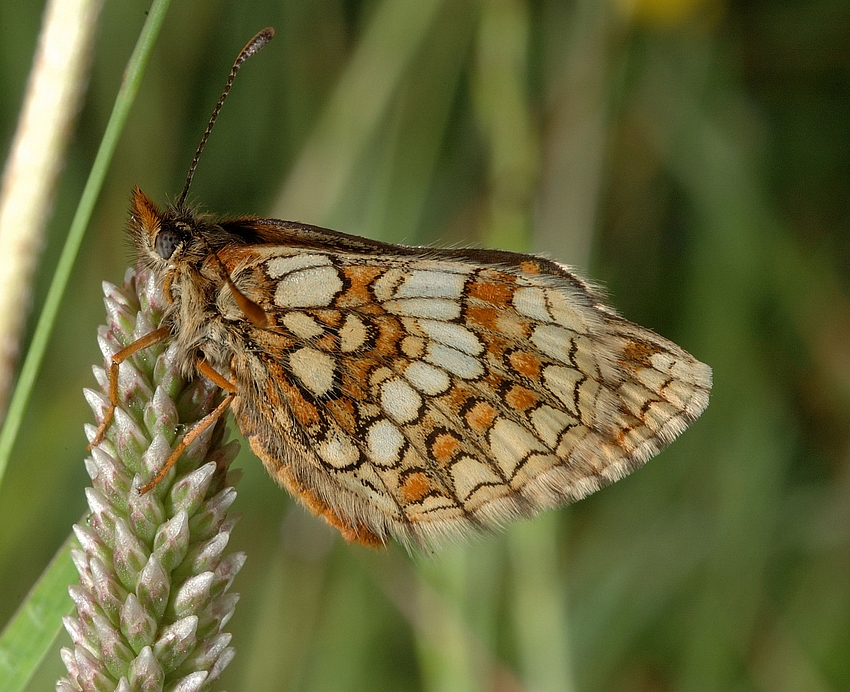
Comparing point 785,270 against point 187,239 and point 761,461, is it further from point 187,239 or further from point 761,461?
point 187,239

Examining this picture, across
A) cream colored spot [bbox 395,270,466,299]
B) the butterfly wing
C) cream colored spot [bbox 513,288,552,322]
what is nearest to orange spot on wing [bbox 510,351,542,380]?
the butterfly wing

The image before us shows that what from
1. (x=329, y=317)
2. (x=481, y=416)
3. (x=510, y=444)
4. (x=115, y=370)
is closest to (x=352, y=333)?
(x=329, y=317)

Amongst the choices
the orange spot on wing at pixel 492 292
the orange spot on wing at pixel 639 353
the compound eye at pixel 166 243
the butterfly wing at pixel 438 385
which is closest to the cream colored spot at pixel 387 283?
the butterfly wing at pixel 438 385

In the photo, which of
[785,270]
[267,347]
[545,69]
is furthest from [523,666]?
[545,69]

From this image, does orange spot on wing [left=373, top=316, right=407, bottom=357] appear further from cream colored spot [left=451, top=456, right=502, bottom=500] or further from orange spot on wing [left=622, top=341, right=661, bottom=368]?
orange spot on wing [left=622, top=341, right=661, bottom=368]

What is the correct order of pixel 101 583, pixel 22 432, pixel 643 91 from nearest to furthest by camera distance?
pixel 101 583 → pixel 22 432 → pixel 643 91

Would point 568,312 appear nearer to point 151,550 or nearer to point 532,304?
point 532,304
